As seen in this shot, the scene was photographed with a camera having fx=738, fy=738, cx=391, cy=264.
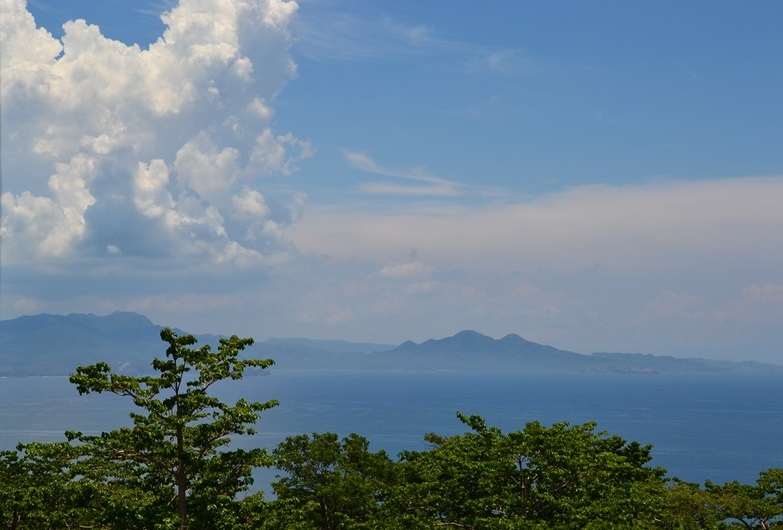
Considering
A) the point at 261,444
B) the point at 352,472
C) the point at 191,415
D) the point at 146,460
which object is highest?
the point at 191,415

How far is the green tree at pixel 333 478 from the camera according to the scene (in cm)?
4244

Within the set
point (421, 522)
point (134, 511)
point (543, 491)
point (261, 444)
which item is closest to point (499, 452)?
point (543, 491)

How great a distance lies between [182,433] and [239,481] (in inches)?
148

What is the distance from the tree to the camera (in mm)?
26562

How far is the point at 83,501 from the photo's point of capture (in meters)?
32.5

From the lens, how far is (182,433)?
2711 centimetres

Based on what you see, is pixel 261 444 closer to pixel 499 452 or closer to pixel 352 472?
pixel 352 472

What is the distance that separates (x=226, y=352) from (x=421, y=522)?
10222 mm

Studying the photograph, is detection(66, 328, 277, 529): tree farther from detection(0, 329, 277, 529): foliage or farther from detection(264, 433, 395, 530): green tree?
detection(264, 433, 395, 530): green tree

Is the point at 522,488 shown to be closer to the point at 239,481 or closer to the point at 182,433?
the point at 239,481

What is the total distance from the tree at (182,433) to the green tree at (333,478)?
1343 centimetres

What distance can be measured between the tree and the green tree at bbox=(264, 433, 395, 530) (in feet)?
44.1

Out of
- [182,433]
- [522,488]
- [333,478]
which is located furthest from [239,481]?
[333,478]

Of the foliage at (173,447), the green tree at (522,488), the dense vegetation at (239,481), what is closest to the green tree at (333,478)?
the dense vegetation at (239,481)
